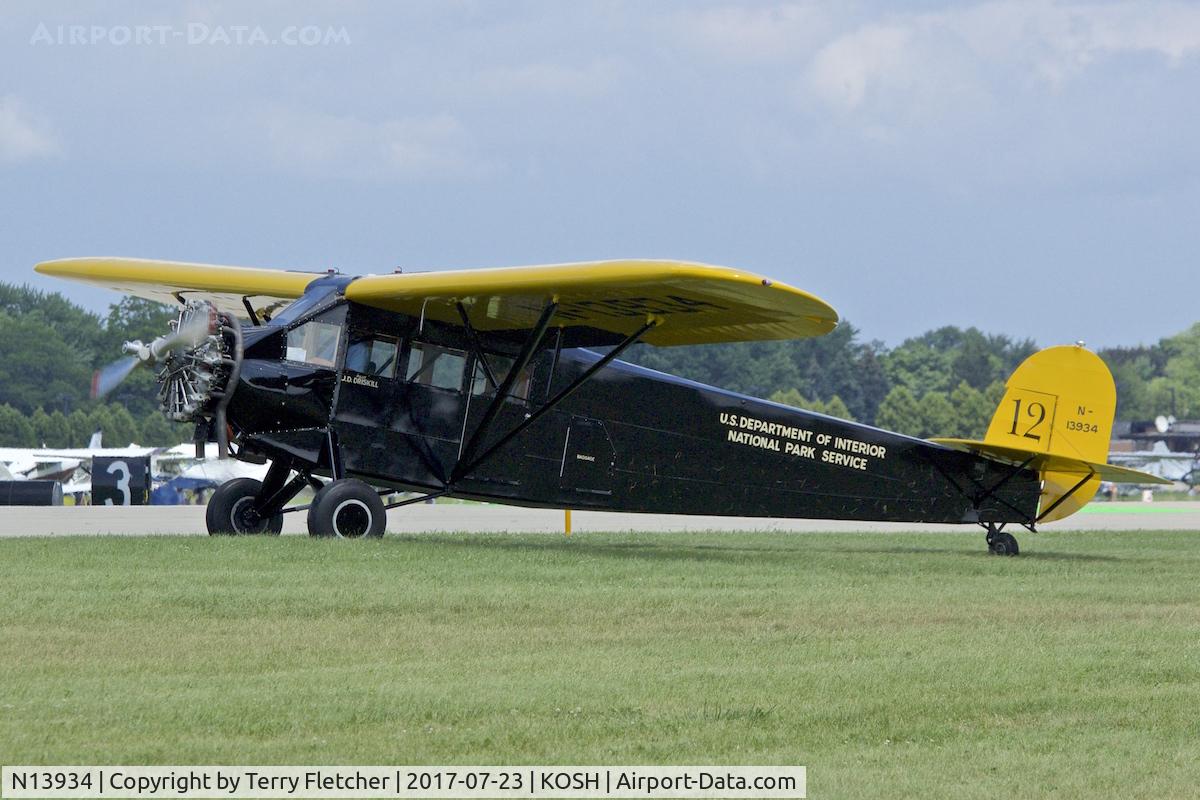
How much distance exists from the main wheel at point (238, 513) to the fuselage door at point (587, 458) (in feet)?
10.6

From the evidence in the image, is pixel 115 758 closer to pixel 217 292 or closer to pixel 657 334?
pixel 657 334

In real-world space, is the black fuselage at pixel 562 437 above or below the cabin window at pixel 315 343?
below

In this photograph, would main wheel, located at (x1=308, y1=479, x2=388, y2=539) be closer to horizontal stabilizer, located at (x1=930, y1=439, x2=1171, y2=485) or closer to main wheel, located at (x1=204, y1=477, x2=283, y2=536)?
main wheel, located at (x1=204, y1=477, x2=283, y2=536)

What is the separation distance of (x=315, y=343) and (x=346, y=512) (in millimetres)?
1781

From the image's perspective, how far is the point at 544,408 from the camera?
1617cm

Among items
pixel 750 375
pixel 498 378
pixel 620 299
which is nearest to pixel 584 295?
pixel 620 299

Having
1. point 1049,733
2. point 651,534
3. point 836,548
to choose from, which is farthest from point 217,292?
point 1049,733

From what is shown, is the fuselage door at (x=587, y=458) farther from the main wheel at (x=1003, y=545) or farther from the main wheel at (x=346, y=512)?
the main wheel at (x=1003, y=545)

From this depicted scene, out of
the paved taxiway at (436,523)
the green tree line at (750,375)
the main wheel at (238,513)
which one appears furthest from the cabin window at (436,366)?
the green tree line at (750,375)

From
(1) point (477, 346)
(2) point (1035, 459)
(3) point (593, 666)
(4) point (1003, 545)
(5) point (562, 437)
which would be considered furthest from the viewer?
(2) point (1035, 459)

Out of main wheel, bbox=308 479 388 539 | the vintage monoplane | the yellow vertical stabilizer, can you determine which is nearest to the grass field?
main wheel, bbox=308 479 388 539

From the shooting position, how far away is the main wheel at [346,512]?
14727 millimetres

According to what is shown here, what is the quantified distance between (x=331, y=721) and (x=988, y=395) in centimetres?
11754

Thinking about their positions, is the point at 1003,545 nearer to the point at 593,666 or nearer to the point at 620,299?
the point at 620,299
